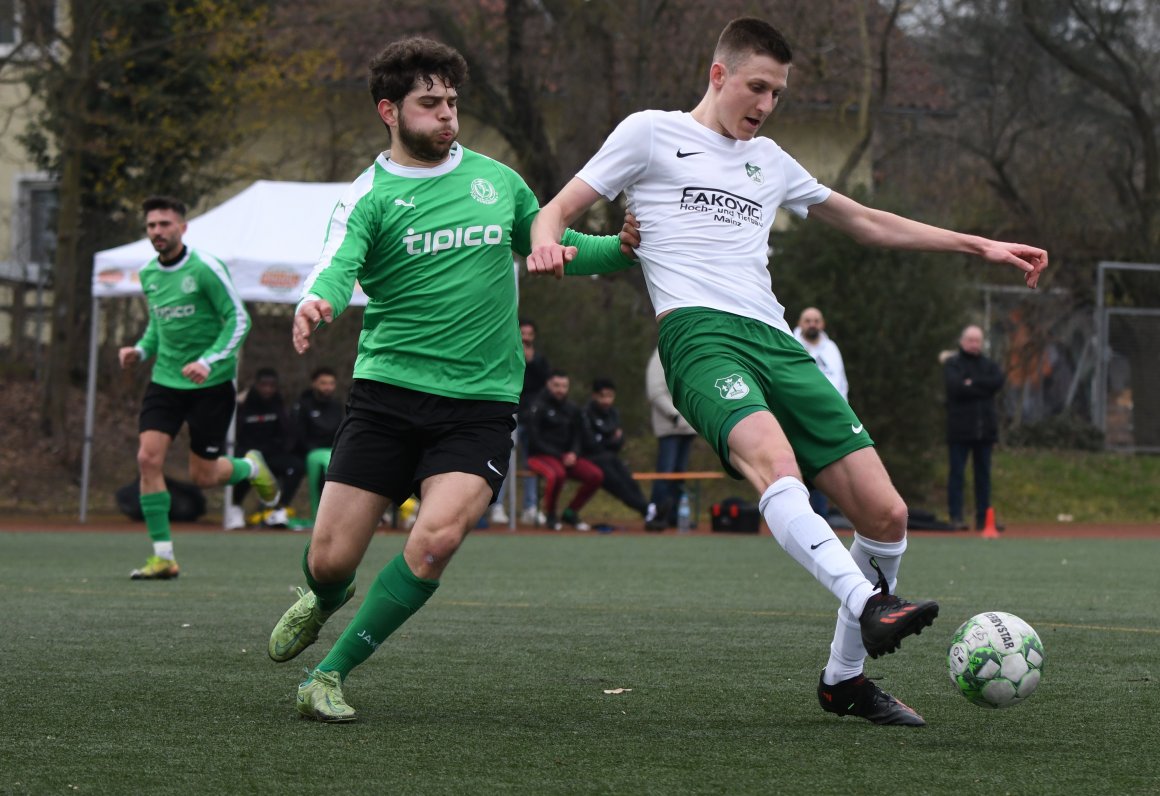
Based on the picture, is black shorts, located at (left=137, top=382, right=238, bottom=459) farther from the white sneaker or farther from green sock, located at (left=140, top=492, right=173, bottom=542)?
the white sneaker

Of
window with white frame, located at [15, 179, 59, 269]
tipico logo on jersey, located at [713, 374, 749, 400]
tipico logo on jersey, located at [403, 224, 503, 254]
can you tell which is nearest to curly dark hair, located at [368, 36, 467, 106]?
tipico logo on jersey, located at [403, 224, 503, 254]

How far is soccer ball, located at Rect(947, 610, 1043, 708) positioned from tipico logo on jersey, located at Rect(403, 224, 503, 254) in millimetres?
1917

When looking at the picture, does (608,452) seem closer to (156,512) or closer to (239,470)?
(239,470)

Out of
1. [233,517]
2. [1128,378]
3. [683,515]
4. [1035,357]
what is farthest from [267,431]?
[1128,378]

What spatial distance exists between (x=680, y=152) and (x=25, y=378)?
20347 mm

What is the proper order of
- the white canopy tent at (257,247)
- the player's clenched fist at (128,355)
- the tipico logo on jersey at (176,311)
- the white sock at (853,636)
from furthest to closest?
the white canopy tent at (257,247) → the player's clenched fist at (128,355) → the tipico logo on jersey at (176,311) → the white sock at (853,636)

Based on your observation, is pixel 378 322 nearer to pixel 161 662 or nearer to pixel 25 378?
pixel 161 662

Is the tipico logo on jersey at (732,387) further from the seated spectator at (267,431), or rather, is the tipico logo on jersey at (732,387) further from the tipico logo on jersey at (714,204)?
the seated spectator at (267,431)

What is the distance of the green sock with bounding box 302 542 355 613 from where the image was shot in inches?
211

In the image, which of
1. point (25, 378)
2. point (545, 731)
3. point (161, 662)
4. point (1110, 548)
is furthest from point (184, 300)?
point (25, 378)

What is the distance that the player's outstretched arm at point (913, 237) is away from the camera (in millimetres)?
5430

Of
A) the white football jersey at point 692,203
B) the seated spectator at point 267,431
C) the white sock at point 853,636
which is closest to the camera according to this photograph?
the white sock at point 853,636

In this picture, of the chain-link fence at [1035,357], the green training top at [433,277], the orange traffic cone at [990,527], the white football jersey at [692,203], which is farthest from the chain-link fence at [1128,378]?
the green training top at [433,277]

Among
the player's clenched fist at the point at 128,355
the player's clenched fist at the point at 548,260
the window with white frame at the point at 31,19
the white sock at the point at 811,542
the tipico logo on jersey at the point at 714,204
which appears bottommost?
the white sock at the point at 811,542
